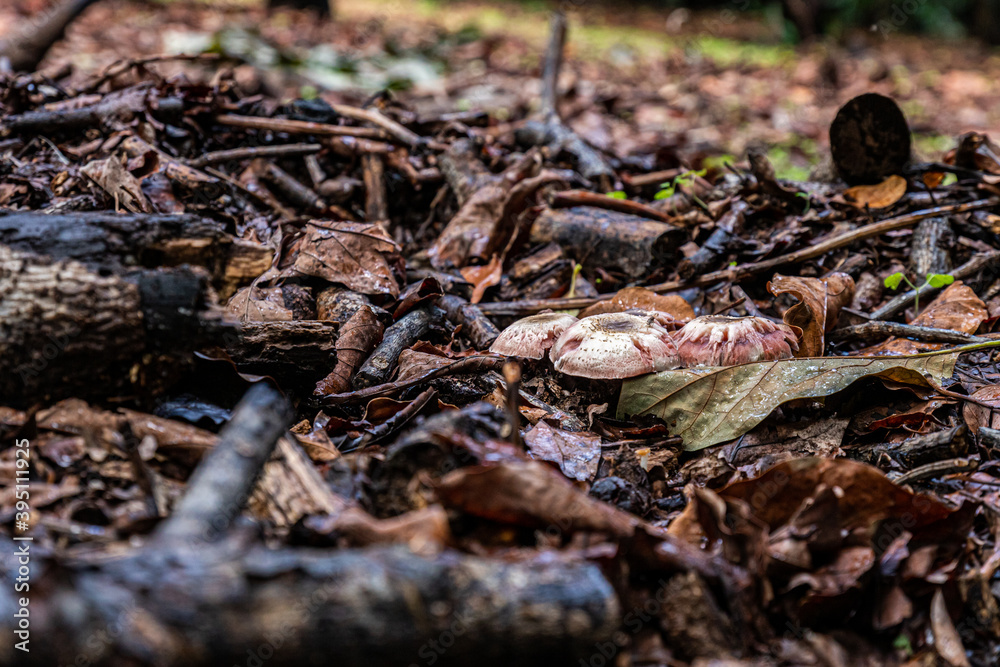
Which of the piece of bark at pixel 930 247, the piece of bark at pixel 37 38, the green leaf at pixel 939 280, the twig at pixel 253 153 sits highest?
the piece of bark at pixel 37 38

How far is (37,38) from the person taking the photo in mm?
5613

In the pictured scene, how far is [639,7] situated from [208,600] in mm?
17333

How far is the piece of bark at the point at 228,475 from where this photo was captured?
1388 millimetres

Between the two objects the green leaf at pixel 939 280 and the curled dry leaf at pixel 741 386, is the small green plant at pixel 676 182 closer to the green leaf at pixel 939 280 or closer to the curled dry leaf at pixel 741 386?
the green leaf at pixel 939 280

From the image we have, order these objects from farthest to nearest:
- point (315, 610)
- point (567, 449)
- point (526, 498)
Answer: point (567, 449) < point (526, 498) < point (315, 610)

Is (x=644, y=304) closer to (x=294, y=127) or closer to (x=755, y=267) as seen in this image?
(x=755, y=267)

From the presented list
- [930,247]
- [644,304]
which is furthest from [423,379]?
[930,247]

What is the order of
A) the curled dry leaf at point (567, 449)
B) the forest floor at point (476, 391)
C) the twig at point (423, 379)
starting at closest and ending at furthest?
the forest floor at point (476, 391) → the curled dry leaf at point (567, 449) → the twig at point (423, 379)

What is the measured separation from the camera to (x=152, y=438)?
6.34ft

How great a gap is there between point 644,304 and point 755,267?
0.64 m

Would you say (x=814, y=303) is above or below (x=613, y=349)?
above

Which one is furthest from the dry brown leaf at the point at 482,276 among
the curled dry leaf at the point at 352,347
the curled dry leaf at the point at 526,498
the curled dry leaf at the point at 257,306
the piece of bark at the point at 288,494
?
the curled dry leaf at the point at 526,498

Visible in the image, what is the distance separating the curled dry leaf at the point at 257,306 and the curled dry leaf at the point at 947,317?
2.36 meters

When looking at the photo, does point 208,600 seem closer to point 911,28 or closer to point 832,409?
point 832,409
